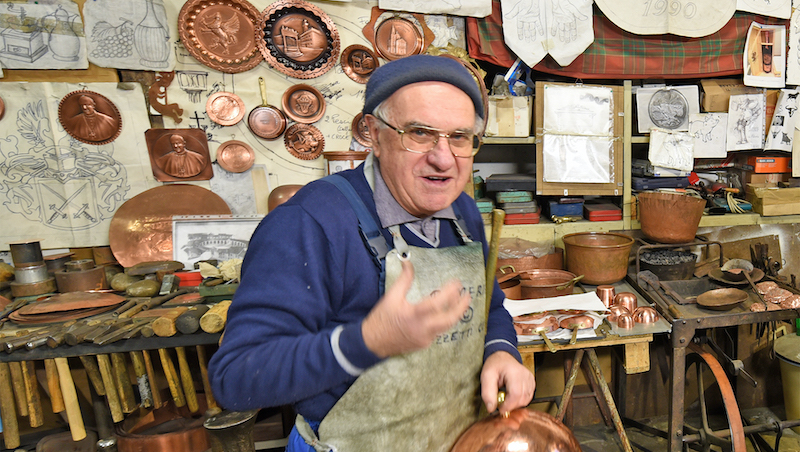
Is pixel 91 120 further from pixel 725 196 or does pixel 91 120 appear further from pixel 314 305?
pixel 725 196

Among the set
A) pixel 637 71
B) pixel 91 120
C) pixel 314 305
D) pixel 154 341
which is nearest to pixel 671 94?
pixel 637 71

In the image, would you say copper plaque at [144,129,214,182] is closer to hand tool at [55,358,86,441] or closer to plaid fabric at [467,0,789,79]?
hand tool at [55,358,86,441]

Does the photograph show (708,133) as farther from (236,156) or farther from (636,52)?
(236,156)

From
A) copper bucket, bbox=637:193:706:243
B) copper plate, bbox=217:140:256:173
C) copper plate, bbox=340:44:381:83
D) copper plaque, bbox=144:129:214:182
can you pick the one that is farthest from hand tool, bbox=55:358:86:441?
copper bucket, bbox=637:193:706:243

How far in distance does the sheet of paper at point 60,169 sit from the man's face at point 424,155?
8.51 feet

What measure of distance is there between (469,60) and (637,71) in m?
1.35

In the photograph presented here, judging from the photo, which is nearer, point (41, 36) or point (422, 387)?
point (422, 387)

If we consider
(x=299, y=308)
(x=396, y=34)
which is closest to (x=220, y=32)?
(x=396, y=34)

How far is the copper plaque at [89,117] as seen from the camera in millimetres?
2943

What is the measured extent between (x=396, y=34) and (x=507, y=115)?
1.06 metres

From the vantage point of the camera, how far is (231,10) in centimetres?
307

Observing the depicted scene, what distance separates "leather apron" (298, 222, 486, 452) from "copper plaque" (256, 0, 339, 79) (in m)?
2.42

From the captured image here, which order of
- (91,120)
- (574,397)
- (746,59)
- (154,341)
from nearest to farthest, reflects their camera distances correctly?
(154,341) < (91,120) < (574,397) < (746,59)

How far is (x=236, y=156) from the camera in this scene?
3.20 m
